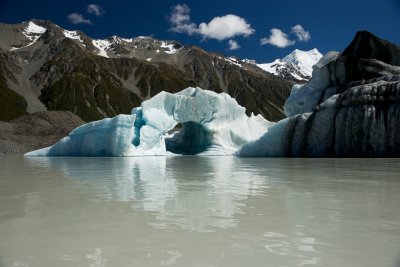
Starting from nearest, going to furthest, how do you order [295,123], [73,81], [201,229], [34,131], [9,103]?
[201,229] → [295,123] → [34,131] → [9,103] → [73,81]

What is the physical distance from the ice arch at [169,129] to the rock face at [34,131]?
347 inches

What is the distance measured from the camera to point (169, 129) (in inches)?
1247

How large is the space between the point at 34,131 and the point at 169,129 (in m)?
20.2

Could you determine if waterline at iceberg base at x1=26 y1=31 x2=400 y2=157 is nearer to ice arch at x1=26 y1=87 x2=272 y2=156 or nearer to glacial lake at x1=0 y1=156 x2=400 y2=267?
ice arch at x1=26 y1=87 x2=272 y2=156

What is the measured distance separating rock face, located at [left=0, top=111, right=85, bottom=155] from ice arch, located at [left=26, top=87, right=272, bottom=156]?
882 centimetres

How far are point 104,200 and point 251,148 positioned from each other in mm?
20647

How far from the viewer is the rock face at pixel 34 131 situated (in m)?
39.4

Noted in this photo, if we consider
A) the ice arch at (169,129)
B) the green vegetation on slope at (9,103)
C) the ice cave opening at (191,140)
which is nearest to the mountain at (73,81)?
the green vegetation on slope at (9,103)

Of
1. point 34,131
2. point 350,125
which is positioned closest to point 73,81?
point 34,131

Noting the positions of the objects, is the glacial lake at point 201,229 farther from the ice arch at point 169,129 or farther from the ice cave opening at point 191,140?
the ice cave opening at point 191,140

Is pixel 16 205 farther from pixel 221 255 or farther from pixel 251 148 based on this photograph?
pixel 251 148

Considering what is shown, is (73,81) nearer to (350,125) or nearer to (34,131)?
(34,131)

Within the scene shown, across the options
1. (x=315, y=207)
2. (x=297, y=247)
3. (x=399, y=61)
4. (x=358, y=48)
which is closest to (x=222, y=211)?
(x=315, y=207)

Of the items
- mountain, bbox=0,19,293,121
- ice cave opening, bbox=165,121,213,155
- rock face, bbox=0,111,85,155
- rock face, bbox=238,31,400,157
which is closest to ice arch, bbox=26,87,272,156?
ice cave opening, bbox=165,121,213,155
